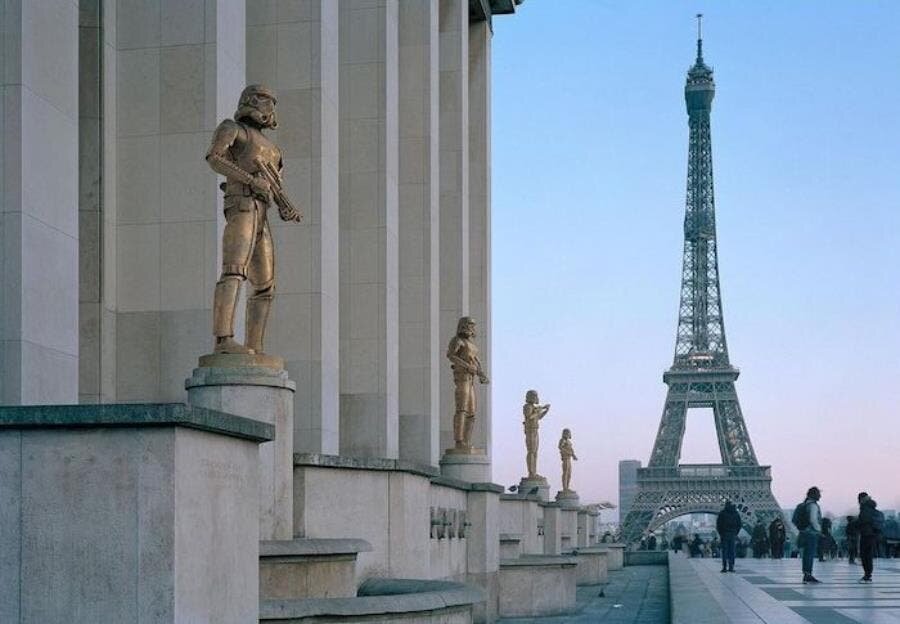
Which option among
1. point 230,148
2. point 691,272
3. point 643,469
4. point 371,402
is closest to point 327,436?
point 371,402

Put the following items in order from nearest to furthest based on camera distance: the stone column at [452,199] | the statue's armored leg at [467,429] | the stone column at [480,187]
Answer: the statue's armored leg at [467,429], the stone column at [452,199], the stone column at [480,187]

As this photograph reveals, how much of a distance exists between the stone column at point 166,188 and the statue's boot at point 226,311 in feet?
19.9

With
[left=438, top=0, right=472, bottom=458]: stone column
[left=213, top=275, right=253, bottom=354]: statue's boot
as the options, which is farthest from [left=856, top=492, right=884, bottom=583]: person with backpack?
[left=213, top=275, right=253, bottom=354]: statue's boot

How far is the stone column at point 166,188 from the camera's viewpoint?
65.1 feet

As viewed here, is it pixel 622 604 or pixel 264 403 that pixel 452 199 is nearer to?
pixel 622 604

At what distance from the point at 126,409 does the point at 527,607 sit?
17.4m

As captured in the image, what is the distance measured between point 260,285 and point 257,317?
0.32 meters

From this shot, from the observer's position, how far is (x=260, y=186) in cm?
1352

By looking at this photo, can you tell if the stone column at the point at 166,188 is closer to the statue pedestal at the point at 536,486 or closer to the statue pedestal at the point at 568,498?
the statue pedestal at the point at 536,486

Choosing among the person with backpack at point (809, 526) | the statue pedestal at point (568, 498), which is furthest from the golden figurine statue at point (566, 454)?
the person with backpack at point (809, 526)

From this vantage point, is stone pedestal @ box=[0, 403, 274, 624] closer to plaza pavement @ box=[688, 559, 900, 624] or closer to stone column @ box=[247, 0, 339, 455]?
plaza pavement @ box=[688, 559, 900, 624]

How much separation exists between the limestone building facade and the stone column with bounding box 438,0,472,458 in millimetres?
4369

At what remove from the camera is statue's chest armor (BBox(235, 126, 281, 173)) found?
13.7 m

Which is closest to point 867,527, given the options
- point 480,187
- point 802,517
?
point 802,517
